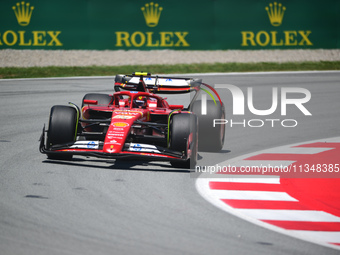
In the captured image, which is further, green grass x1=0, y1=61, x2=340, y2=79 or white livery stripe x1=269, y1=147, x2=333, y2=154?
green grass x1=0, y1=61, x2=340, y2=79

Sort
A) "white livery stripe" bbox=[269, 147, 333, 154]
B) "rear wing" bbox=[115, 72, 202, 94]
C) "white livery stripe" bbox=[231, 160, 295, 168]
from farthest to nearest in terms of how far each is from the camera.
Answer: "rear wing" bbox=[115, 72, 202, 94] < "white livery stripe" bbox=[269, 147, 333, 154] < "white livery stripe" bbox=[231, 160, 295, 168]

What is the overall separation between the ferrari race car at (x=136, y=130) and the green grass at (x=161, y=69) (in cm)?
1086

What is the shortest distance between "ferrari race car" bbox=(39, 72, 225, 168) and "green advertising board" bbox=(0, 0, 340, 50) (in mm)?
12764

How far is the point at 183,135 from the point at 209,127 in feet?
4.91

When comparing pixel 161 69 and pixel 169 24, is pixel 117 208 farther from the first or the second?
pixel 169 24

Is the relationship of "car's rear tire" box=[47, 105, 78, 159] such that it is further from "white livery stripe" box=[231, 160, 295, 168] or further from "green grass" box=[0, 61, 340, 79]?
"green grass" box=[0, 61, 340, 79]

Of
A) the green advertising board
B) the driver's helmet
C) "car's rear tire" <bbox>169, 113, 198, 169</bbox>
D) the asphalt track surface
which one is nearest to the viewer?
the asphalt track surface

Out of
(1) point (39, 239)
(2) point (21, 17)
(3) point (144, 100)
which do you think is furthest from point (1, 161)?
(2) point (21, 17)

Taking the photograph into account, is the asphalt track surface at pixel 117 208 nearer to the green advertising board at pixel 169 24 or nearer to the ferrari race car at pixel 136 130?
the ferrari race car at pixel 136 130

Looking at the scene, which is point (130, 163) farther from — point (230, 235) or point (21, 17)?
point (21, 17)

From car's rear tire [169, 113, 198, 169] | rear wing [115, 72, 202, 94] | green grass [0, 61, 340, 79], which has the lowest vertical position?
car's rear tire [169, 113, 198, 169]

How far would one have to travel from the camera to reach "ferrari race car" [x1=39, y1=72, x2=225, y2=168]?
8453 mm

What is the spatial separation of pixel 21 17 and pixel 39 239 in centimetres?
1761

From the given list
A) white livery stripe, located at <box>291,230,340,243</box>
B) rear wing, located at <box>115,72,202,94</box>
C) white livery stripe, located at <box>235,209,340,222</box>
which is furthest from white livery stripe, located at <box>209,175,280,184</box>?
rear wing, located at <box>115,72,202,94</box>
